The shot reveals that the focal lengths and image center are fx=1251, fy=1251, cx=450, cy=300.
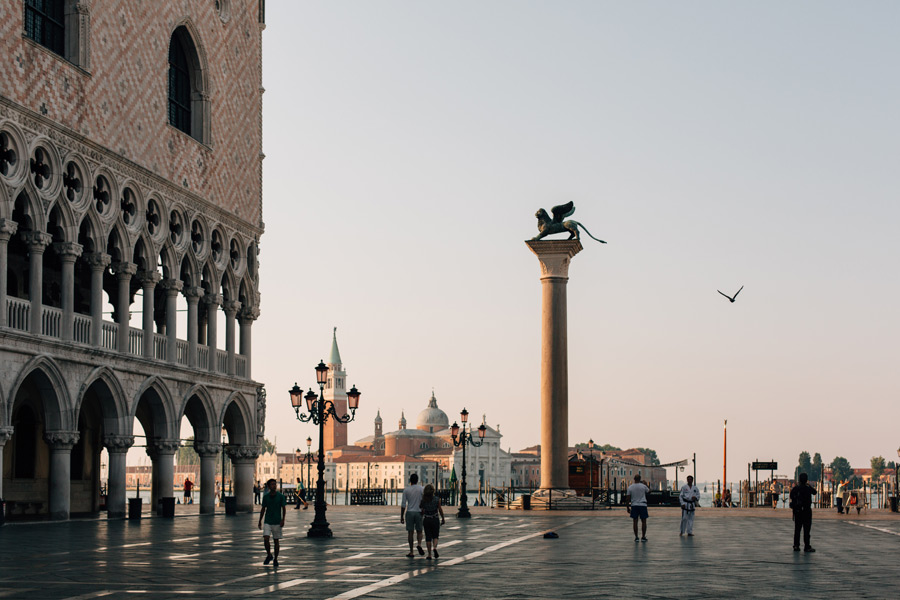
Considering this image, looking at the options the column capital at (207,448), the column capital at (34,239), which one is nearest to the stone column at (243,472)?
the column capital at (207,448)

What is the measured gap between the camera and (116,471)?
1277 inches

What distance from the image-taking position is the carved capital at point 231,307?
129 ft

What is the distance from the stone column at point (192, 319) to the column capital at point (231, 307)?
2083mm

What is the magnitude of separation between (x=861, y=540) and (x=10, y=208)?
1918 centimetres

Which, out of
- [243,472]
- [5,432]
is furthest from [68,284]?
[243,472]

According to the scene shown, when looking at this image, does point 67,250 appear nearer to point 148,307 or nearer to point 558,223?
point 148,307

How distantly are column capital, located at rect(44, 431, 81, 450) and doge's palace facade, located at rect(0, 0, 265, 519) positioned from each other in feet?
0.14

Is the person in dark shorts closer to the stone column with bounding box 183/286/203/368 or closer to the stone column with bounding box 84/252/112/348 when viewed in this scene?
the stone column with bounding box 84/252/112/348

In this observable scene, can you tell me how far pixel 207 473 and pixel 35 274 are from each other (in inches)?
476

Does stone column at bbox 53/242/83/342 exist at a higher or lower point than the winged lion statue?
lower

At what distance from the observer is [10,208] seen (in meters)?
27.5

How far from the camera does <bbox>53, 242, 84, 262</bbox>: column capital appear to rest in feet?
98.3

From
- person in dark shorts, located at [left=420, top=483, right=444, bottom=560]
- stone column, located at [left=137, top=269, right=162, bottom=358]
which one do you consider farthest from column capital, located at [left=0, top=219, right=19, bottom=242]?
person in dark shorts, located at [left=420, top=483, right=444, bottom=560]

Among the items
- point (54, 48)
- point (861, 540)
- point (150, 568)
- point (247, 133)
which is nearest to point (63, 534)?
point (150, 568)
